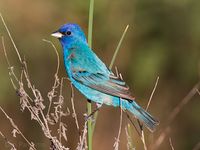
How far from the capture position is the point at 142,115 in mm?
5020

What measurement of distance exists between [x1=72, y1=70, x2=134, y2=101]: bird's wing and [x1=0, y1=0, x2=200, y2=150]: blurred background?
1887 mm

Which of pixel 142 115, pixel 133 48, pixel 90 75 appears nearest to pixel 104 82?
pixel 90 75

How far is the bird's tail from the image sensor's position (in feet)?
16.1

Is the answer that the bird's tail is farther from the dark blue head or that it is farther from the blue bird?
the dark blue head

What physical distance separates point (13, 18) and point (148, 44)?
5.29 ft

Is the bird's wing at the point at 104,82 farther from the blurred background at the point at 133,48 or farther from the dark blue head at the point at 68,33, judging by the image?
the blurred background at the point at 133,48

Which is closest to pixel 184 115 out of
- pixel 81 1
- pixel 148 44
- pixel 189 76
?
pixel 189 76

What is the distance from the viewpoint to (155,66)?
25.1ft

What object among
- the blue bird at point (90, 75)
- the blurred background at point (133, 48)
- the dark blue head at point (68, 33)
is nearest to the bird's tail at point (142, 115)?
the blue bird at point (90, 75)

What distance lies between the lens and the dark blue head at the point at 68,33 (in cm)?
555

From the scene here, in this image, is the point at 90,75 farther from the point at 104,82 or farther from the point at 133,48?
the point at 133,48

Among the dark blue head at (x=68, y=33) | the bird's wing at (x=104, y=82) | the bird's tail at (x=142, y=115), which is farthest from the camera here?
the dark blue head at (x=68, y=33)

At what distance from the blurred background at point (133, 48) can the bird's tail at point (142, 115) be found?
2.20 m

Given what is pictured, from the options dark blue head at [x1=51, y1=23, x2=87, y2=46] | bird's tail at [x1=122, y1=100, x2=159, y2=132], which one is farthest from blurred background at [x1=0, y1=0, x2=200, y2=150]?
bird's tail at [x1=122, y1=100, x2=159, y2=132]
